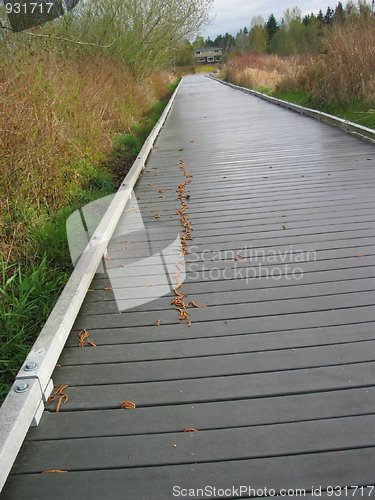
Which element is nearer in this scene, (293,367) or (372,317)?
(293,367)

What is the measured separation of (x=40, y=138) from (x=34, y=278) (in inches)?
80.6

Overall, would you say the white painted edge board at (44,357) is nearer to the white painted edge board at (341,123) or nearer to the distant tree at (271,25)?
the white painted edge board at (341,123)

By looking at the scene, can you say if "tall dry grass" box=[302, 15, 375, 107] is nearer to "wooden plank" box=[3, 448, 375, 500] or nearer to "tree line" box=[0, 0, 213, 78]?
"tree line" box=[0, 0, 213, 78]

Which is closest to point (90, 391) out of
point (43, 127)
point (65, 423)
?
point (65, 423)

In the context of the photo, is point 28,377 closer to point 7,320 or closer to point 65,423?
point 65,423

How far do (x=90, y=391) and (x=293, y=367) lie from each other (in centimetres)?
94

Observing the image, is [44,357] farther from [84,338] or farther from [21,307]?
[21,307]

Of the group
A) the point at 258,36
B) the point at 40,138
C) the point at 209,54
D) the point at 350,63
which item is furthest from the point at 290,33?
the point at 209,54

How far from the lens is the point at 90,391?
7.38 ft

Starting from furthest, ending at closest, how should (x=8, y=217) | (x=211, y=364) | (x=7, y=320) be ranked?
1. (x=8, y=217)
2. (x=7, y=320)
3. (x=211, y=364)

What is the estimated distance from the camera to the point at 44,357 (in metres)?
2.23

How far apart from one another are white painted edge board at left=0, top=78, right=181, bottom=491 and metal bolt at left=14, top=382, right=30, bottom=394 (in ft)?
0.04
